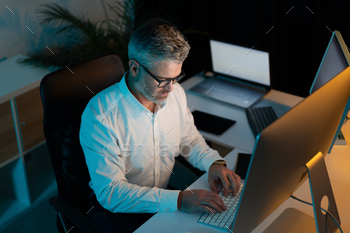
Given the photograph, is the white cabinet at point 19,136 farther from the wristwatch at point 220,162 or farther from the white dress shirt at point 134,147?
the wristwatch at point 220,162

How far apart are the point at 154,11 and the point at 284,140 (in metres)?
2.61

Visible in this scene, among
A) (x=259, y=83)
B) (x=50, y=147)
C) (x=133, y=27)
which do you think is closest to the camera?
(x=50, y=147)

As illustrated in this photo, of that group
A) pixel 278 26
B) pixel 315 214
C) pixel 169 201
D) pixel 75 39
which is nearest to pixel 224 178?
pixel 169 201

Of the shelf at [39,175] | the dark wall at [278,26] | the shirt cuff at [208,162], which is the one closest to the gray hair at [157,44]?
the shirt cuff at [208,162]

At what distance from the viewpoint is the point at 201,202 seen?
1291mm

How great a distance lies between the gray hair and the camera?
1.36 m

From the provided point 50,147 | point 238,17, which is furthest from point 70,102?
point 238,17

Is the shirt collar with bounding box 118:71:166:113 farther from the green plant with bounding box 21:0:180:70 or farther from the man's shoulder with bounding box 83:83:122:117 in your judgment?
the green plant with bounding box 21:0:180:70

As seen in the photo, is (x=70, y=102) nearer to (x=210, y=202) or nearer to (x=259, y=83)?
(x=210, y=202)

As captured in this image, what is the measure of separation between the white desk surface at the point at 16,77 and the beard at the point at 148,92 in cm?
98

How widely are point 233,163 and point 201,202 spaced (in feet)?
1.32

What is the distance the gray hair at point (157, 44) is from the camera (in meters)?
1.36

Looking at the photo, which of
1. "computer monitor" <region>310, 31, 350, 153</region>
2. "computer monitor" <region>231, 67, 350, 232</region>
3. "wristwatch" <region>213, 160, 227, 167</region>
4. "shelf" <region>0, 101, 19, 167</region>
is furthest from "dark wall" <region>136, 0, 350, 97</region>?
"shelf" <region>0, 101, 19, 167</region>

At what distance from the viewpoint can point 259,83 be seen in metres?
2.30
